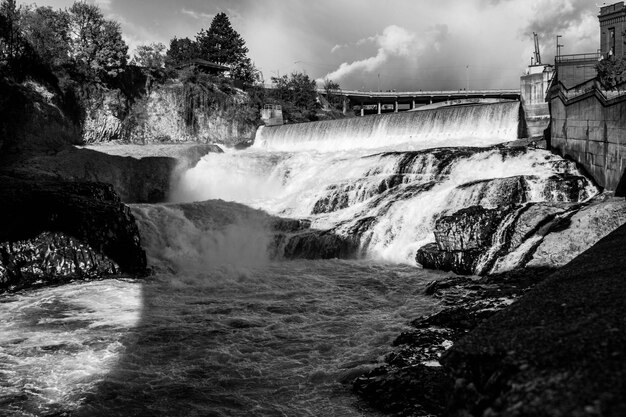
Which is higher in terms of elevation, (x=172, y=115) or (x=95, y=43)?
(x=95, y=43)

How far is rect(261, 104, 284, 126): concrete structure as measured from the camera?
43656 mm

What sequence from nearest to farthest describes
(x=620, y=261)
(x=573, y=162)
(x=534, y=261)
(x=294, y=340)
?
(x=620, y=261)
(x=294, y=340)
(x=534, y=261)
(x=573, y=162)

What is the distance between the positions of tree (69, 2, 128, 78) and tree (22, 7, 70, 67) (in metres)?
0.55

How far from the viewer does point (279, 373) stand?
7.15m

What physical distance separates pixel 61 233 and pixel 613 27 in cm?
4719

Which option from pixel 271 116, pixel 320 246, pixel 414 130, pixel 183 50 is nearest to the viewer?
pixel 320 246

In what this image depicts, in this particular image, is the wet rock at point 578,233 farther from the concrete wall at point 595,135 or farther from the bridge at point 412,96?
the bridge at point 412,96

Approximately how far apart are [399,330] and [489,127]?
18.6 meters

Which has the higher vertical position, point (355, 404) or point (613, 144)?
point (613, 144)

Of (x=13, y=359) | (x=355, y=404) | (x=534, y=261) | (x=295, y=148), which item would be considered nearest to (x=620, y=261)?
(x=355, y=404)

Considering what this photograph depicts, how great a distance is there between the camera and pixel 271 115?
4412 centimetres

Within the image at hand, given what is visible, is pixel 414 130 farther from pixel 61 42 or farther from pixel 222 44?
pixel 222 44

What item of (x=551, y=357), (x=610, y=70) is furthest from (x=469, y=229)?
(x=610, y=70)

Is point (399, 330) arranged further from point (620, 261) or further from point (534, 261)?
point (620, 261)
